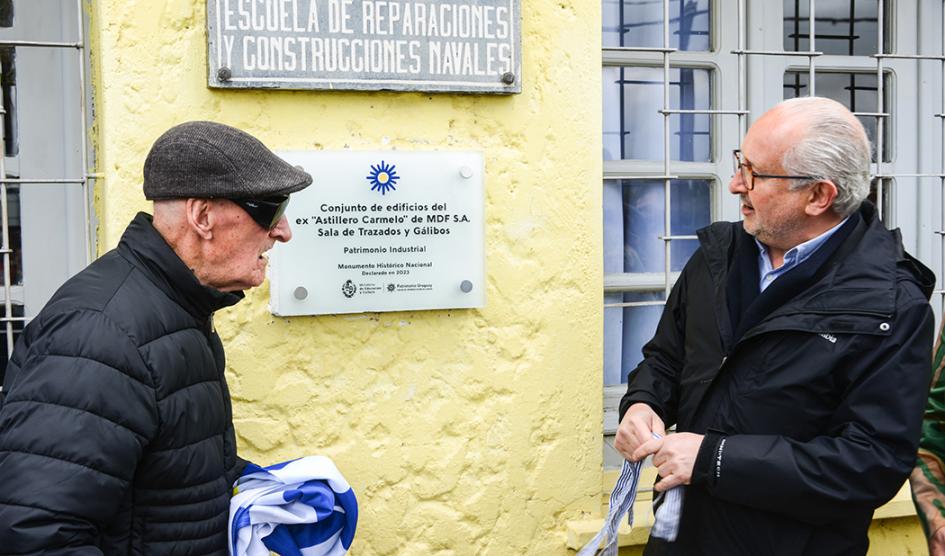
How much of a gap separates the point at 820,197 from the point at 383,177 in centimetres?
105

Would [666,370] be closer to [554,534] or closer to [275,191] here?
[554,534]

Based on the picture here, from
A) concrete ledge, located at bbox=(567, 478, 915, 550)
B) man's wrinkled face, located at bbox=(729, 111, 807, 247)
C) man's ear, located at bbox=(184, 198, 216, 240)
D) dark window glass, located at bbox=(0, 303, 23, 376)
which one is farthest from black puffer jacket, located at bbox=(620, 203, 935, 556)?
dark window glass, located at bbox=(0, 303, 23, 376)

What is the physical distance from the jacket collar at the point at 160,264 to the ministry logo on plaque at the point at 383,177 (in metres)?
0.80

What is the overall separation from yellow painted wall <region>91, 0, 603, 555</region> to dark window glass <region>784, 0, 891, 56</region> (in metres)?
1.00

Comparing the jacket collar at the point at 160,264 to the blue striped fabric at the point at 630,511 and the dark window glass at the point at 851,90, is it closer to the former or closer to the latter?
the blue striped fabric at the point at 630,511

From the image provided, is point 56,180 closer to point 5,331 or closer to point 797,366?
point 5,331

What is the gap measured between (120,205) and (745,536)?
1605mm

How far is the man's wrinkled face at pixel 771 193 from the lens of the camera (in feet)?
7.35

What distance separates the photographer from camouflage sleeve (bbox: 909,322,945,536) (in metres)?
2.26

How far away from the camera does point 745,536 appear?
218 cm

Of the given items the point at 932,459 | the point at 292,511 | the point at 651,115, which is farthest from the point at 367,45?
the point at 932,459

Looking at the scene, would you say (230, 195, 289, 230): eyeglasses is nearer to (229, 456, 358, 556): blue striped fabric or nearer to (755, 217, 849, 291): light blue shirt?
(229, 456, 358, 556): blue striped fabric

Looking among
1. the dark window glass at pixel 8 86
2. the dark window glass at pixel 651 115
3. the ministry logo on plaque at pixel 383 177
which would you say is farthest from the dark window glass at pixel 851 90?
the dark window glass at pixel 8 86

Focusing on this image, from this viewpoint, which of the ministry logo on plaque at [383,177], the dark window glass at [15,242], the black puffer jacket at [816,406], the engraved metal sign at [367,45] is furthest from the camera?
the dark window glass at [15,242]
